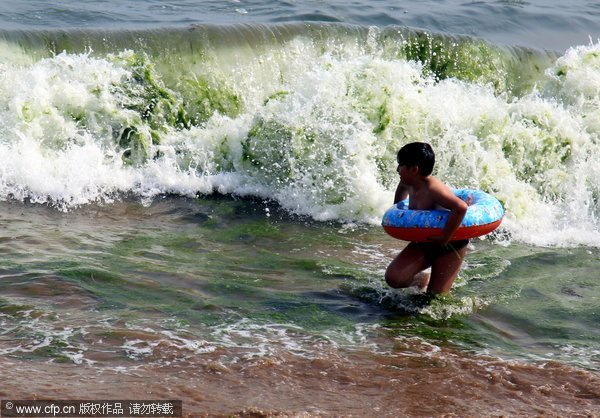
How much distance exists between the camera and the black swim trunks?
273 inches

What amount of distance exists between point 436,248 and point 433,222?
42 cm

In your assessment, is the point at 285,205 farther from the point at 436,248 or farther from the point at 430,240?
the point at 430,240

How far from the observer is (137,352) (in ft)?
17.8

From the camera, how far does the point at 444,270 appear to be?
22.8 feet

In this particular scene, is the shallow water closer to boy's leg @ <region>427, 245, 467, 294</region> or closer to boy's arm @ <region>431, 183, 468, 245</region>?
boy's leg @ <region>427, 245, 467, 294</region>

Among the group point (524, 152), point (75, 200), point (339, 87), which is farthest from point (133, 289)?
point (524, 152)

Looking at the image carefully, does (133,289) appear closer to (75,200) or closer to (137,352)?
(137,352)

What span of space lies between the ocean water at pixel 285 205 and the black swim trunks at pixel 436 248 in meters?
0.41

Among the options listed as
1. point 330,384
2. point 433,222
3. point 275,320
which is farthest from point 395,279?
point 330,384

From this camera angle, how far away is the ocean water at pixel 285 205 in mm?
5379

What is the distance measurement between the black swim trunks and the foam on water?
260cm

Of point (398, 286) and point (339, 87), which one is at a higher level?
point (339, 87)

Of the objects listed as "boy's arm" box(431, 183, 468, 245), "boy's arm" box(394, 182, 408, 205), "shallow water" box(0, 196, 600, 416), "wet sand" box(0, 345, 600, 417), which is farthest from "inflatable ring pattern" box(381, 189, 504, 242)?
"wet sand" box(0, 345, 600, 417)

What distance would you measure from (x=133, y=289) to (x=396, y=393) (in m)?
2.36
